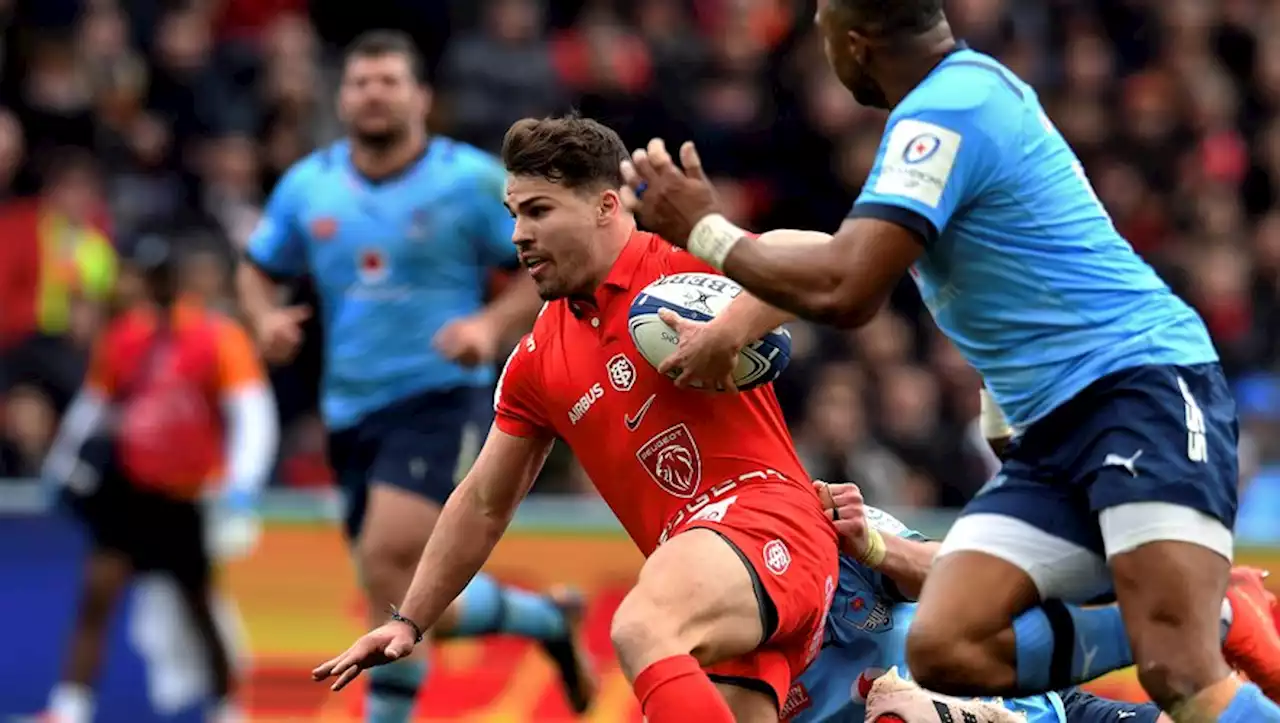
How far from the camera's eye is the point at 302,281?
11.0 metres

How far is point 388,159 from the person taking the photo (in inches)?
357

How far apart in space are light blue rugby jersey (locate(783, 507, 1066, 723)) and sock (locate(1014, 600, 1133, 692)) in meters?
0.51

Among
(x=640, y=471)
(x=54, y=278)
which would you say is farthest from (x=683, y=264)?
(x=54, y=278)

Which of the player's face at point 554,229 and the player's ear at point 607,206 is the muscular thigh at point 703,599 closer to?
the player's face at point 554,229

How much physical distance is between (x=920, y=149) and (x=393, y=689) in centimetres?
408

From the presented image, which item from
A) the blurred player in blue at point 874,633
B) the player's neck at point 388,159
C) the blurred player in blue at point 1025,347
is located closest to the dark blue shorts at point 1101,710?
the blurred player in blue at point 874,633

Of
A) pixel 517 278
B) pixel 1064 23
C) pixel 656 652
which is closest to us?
pixel 656 652

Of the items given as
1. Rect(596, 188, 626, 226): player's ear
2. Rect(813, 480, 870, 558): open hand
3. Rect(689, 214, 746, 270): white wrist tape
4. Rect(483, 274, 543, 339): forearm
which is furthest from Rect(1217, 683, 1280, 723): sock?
Rect(483, 274, 543, 339): forearm

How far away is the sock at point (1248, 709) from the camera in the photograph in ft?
16.9

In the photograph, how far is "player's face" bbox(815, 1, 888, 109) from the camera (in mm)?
A: 5422

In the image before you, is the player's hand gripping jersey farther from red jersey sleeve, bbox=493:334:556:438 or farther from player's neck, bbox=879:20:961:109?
player's neck, bbox=879:20:961:109

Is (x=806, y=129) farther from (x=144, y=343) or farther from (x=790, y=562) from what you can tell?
(x=790, y=562)

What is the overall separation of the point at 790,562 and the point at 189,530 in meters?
6.41

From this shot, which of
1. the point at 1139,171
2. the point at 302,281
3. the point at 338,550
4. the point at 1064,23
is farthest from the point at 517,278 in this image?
the point at 1064,23
